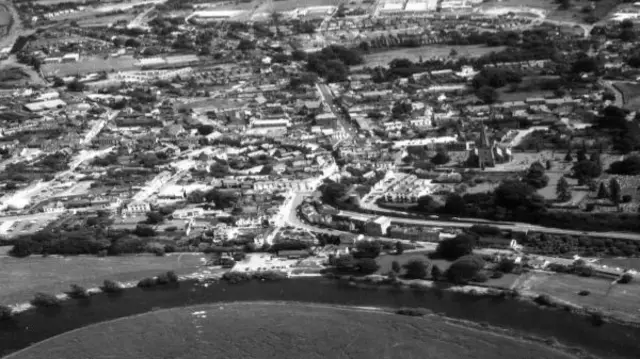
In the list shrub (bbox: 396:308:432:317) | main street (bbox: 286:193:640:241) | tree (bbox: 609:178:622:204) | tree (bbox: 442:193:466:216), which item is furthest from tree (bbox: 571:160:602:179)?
shrub (bbox: 396:308:432:317)

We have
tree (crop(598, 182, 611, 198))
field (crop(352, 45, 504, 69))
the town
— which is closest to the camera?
the town

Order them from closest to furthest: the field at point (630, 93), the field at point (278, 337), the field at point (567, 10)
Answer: the field at point (278, 337), the field at point (630, 93), the field at point (567, 10)

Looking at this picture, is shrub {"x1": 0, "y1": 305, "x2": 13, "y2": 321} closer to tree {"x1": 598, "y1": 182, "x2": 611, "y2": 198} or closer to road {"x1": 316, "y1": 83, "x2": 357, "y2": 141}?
road {"x1": 316, "y1": 83, "x2": 357, "y2": 141}

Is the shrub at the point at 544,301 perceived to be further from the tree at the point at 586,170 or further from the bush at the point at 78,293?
the bush at the point at 78,293

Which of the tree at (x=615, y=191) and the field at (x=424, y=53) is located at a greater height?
the field at (x=424, y=53)

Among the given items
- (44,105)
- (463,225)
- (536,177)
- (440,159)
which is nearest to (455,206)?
(463,225)

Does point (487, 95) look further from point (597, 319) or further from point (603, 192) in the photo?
point (597, 319)

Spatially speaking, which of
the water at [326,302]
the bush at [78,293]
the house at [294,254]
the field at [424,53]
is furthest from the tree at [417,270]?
the field at [424,53]

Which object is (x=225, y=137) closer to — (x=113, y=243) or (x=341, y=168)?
(x=341, y=168)
